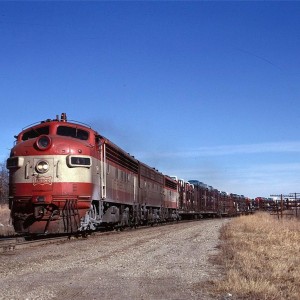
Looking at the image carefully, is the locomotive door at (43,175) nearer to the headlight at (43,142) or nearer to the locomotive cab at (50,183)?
the locomotive cab at (50,183)

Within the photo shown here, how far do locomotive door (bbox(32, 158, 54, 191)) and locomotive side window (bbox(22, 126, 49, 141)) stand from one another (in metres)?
1.75

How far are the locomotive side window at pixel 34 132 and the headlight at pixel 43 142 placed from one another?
1.15 meters

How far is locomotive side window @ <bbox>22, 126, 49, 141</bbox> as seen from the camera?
17164 mm

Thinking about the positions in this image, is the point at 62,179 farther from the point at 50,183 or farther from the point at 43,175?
the point at 43,175

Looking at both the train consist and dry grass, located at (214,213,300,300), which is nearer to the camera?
dry grass, located at (214,213,300,300)

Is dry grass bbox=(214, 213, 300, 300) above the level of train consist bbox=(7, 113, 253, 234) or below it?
below

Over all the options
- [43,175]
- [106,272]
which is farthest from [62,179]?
[106,272]

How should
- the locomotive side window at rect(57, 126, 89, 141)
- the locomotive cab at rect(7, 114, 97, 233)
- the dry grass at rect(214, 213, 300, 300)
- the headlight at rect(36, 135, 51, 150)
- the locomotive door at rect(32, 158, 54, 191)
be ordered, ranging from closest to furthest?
the dry grass at rect(214, 213, 300, 300) → the locomotive cab at rect(7, 114, 97, 233) → the locomotive door at rect(32, 158, 54, 191) → the headlight at rect(36, 135, 51, 150) → the locomotive side window at rect(57, 126, 89, 141)

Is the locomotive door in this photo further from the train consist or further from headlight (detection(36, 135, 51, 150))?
headlight (detection(36, 135, 51, 150))

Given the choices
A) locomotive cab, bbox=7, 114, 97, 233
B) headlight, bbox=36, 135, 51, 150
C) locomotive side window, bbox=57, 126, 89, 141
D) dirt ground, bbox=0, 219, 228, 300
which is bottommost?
dirt ground, bbox=0, 219, 228, 300

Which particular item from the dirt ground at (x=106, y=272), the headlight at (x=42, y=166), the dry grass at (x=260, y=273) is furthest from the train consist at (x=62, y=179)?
the dry grass at (x=260, y=273)

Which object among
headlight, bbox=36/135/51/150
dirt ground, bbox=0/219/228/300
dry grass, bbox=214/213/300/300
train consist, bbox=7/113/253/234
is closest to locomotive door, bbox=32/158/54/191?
train consist, bbox=7/113/253/234

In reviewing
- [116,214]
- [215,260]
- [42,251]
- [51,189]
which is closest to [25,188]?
[51,189]

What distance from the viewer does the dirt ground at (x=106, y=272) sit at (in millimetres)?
6812
